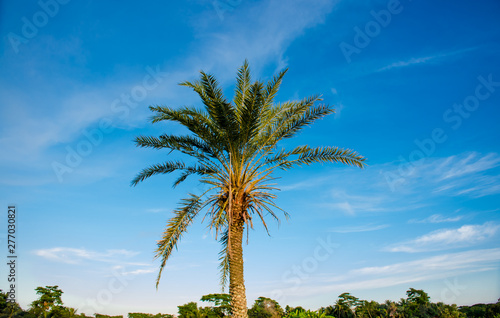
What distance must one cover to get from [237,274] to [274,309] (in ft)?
151

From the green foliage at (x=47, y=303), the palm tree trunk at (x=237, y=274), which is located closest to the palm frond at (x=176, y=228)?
the palm tree trunk at (x=237, y=274)

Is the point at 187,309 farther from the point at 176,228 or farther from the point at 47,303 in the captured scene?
the point at 176,228

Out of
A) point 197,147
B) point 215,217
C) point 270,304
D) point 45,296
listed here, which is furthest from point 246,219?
point 270,304

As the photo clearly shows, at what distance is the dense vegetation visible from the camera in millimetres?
35438

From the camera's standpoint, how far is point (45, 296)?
38406 millimetres

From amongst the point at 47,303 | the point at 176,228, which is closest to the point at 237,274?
the point at 176,228

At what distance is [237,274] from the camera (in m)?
9.98

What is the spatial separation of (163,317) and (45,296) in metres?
15.8

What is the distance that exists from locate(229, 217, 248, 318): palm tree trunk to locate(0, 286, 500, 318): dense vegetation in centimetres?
1501

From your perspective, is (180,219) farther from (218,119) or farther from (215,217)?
(218,119)

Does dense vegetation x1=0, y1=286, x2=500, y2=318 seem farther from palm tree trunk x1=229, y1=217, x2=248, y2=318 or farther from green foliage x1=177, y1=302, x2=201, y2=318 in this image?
palm tree trunk x1=229, y1=217, x2=248, y2=318

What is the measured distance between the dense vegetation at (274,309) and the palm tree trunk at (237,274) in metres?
15.0

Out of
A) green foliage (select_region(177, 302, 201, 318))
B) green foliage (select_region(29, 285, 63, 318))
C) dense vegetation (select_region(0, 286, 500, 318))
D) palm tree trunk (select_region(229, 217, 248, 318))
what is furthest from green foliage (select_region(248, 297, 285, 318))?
palm tree trunk (select_region(229, 217, 248, 318))

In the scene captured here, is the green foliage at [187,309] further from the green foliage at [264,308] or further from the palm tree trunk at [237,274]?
the palm tree trunk at [237,274]
